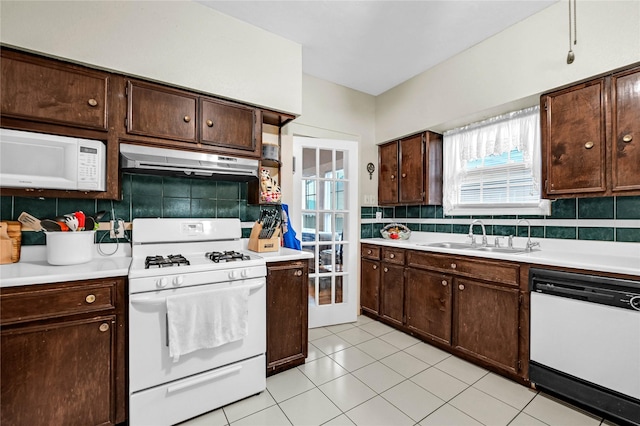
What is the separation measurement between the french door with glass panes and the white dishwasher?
5.89ft

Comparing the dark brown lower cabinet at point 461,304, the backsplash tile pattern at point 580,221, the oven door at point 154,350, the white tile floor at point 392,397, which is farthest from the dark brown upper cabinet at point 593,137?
the oven door at point 154,350

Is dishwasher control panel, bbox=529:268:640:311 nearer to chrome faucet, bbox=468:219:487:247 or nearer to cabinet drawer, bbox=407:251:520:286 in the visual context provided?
cabinet drawer, bbox=407:251:520:286

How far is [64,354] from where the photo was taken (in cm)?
141

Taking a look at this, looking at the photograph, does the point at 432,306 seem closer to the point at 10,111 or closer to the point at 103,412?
the point at 103,412

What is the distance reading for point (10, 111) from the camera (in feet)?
5.06

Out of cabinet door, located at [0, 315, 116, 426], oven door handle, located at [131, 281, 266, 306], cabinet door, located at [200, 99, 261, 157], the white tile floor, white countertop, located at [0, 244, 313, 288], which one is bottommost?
the white tile floor

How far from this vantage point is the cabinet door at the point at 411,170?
3.16 meters

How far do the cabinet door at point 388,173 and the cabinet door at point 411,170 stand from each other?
3.1 inches

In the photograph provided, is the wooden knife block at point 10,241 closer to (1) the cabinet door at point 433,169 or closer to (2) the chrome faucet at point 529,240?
(1) the cabinet door at point 433,169

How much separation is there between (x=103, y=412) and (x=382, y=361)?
6.30 feet

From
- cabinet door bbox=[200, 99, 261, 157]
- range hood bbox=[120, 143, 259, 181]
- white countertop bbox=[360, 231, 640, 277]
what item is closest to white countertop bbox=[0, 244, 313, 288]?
range hood bbox=[120, 143, 259, 181]

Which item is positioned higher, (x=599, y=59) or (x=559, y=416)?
(x=599, y=59)

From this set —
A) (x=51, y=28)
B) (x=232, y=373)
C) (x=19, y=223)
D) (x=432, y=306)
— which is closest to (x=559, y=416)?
(x=432, y=306)

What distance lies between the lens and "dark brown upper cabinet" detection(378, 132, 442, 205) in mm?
3121
